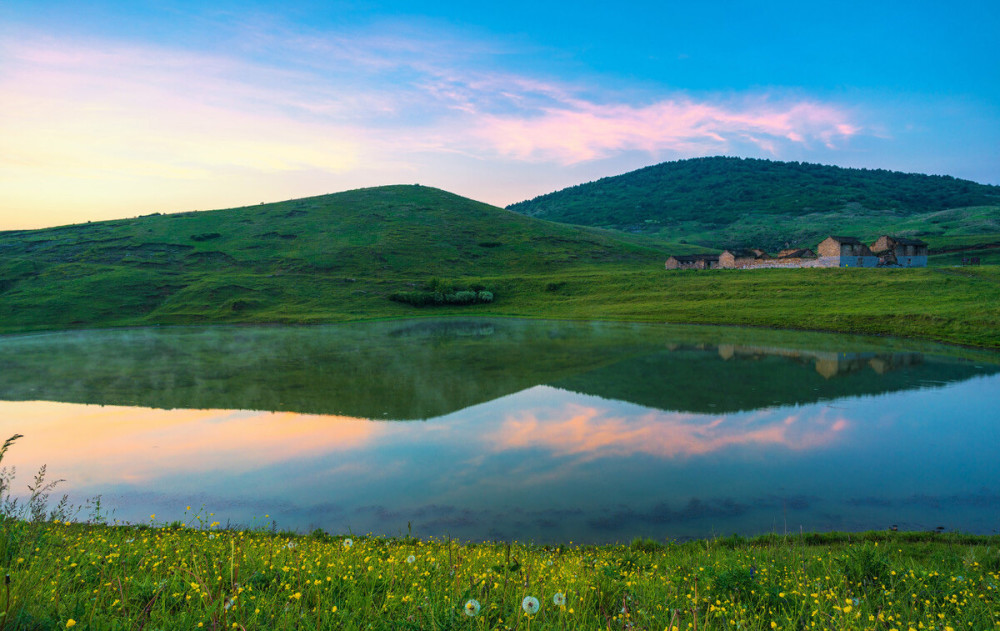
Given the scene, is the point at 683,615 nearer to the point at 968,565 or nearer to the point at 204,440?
the point at 968,565

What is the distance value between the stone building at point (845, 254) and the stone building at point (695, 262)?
28102 millimetres

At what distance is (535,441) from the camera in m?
22.6

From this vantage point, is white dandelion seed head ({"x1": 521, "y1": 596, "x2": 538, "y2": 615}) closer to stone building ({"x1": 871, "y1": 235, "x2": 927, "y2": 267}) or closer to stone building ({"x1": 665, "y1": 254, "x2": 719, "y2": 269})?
stone building ({"x1": 871, "y1": 235, "x2": 927, "y2": 267})

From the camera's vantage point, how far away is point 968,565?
9062mm

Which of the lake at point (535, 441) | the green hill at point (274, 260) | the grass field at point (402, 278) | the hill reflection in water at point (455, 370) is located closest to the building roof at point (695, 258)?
the grass field at point (402, 278)

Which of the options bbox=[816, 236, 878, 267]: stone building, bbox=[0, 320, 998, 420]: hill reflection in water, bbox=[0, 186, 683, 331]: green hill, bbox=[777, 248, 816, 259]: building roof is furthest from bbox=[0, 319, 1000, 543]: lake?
bbox=[777, 248, 816, 259]: building roof

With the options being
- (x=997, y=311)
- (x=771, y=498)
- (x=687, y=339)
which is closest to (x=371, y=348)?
(x=687, y=339)

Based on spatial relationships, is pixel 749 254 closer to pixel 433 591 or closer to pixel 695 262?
pixel 695 262

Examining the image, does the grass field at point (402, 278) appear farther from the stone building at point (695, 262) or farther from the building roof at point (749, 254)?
the building roof at point (749, 254)

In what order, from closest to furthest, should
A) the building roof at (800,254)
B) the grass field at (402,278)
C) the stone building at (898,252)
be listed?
the grass field at (402,278)
the stone building at (898,252)
the building roof at (800,254)

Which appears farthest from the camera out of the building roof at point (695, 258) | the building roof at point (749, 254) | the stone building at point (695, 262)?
the building roof at point (695, 258)

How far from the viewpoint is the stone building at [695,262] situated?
129250mm

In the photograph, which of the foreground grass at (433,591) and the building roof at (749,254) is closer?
the foreground grass at (433,591)

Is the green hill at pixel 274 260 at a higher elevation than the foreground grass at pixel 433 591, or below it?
higher
